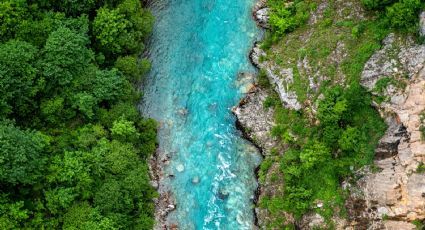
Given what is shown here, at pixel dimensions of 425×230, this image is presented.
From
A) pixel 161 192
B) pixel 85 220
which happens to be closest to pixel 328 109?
pixel 161 192

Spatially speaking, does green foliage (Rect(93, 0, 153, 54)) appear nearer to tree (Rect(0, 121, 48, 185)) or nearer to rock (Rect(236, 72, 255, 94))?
rock (Rect(236, 72, 255, 94))

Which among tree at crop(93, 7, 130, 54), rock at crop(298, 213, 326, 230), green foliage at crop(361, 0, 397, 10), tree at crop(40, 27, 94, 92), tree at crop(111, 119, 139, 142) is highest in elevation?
green foliage at crop(361, 0, 397, 10)

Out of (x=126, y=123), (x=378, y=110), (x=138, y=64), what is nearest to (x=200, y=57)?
(x=138, y=64)

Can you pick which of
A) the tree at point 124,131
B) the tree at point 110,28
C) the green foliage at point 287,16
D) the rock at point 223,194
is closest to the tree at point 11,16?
the tree at point 110,28

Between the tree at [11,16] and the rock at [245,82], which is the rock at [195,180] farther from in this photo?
the tree at [11,16]

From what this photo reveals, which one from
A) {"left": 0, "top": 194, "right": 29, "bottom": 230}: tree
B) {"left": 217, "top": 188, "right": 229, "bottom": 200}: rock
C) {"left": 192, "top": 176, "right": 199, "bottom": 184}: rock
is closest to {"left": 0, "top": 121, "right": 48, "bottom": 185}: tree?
{"left": 0, "top": 194, "right": 29, "bottom": 230}: tree

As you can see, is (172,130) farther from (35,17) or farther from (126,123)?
(35,17)
